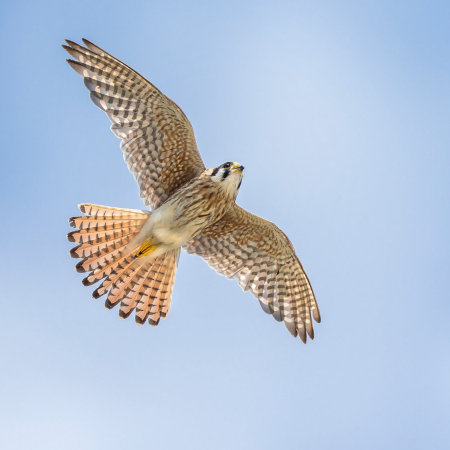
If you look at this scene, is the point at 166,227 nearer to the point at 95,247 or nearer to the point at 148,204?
the point at 148,204

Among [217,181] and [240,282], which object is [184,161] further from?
[240,282]

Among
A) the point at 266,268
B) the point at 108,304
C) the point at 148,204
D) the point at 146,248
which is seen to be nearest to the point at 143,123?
the point at 148,204

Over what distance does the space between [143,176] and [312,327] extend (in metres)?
3.03

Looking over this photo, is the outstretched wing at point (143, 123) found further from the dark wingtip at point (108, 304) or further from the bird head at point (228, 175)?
the dark wingtip at point (108, 304)

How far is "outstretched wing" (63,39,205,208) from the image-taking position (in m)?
9.54

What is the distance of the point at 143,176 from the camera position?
33.0 ft

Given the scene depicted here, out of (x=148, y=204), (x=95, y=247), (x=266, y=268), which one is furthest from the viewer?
(x=266, y=268)

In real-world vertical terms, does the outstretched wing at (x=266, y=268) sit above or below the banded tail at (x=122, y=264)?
above

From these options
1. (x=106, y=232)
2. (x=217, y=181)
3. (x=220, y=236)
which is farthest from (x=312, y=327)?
(x=106, y=232)

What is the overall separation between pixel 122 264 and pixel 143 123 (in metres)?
1.75

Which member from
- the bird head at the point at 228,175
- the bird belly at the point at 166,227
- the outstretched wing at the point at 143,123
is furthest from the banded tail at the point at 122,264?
the bird head at the point at 228,175

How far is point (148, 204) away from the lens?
10.2 m

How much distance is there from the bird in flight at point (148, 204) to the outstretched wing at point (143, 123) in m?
0.01

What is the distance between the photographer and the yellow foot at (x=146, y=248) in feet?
32.0
